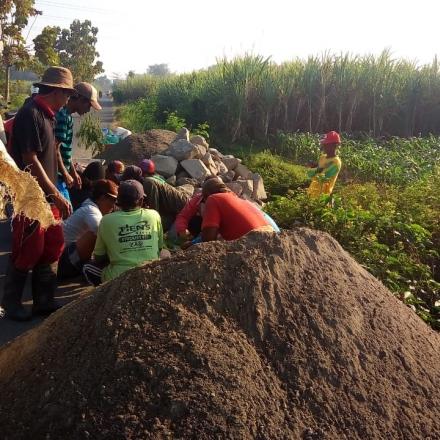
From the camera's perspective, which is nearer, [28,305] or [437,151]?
[28,305]

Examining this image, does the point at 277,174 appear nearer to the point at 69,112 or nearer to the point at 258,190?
the point at 258,190

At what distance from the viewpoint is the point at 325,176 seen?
690 centimetres

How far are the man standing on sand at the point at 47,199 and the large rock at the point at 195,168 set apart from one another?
12.5ft

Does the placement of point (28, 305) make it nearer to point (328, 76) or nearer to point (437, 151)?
point (437, 151)

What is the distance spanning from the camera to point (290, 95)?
15398mm

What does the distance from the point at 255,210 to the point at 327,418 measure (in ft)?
7.26

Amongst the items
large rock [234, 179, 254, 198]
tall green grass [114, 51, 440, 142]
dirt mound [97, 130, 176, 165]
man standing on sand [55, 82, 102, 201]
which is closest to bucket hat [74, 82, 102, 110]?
man standing on sand [55, 82, 102, 201]

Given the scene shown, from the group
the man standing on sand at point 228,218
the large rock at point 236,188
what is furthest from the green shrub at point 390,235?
the large rock at point 236,188

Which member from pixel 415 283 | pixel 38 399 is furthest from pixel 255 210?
pixel 38 399

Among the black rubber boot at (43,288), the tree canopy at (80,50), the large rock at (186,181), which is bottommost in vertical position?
the black rubber boot at (43,288)

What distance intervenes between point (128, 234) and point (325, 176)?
3.63 m

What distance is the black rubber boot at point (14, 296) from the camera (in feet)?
13.4

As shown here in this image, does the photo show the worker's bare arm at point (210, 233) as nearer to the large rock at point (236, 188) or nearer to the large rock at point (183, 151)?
the large rock at point (236, 188)

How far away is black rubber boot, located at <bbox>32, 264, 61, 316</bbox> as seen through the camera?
4.12m
